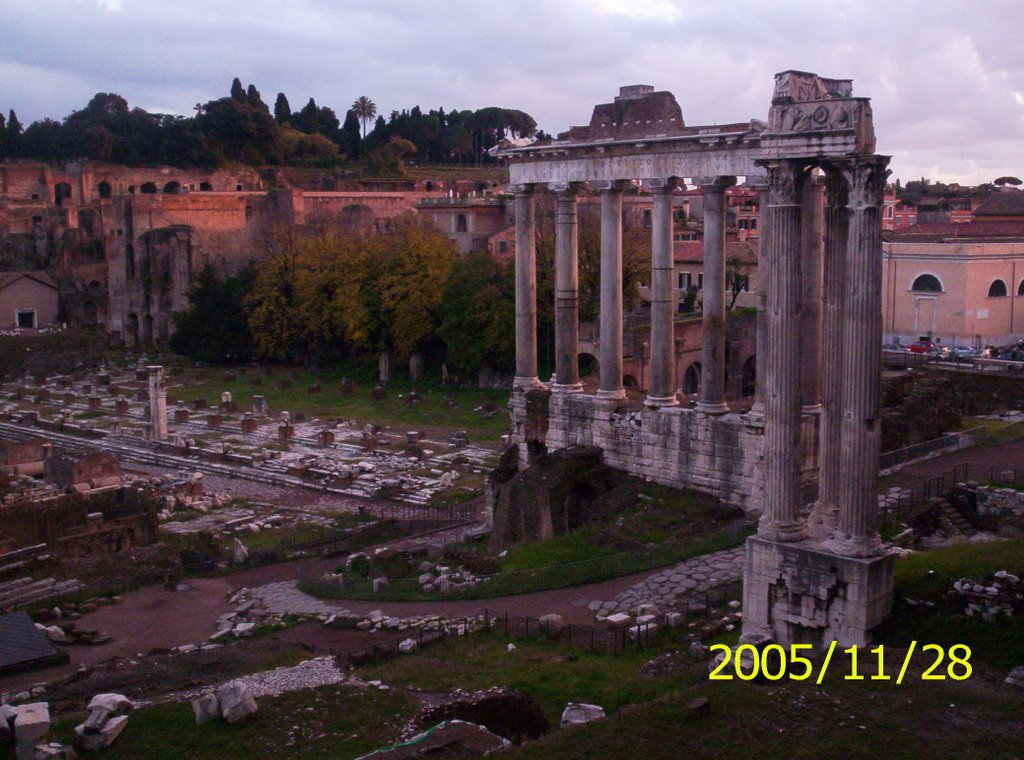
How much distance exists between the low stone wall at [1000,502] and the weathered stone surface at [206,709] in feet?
35.9

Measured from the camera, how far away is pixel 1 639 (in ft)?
51.4

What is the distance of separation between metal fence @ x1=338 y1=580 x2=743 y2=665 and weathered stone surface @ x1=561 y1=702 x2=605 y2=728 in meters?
2.76

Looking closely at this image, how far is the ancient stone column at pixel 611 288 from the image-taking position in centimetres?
2031

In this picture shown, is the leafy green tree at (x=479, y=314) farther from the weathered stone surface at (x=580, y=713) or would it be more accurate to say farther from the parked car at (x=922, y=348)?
the weathered stone surface at (x=580, y=713)

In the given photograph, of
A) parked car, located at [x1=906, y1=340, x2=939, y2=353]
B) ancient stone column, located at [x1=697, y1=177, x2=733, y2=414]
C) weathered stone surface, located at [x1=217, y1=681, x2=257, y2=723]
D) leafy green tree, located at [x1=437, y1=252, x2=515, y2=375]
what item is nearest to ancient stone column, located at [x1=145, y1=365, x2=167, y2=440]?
leafy green tree, located at [x1=437, y1=252, x2=515, y2=375]

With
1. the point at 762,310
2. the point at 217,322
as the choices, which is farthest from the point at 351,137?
the point at 762,310

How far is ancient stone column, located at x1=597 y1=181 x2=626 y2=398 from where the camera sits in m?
20.3

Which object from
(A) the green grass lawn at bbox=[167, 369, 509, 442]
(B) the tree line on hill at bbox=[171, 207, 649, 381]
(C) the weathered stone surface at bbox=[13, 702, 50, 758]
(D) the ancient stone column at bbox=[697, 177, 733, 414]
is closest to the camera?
(C) the weathered stone surface at bbox=[13, 702, 50, 758]

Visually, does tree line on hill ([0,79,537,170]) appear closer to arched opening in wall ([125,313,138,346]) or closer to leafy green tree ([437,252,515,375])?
arched opening in wall ([125,313,138,346])

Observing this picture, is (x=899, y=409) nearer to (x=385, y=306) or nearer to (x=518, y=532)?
(x=518, y=532)

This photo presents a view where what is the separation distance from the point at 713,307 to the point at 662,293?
3.31 ft

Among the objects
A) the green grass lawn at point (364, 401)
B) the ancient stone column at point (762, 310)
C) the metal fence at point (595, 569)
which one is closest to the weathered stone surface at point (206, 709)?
the metal fence at point (595, 569)

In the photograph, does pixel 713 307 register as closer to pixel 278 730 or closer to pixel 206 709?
pixel 278 730

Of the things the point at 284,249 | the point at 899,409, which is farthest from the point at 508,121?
the point at 899,409
